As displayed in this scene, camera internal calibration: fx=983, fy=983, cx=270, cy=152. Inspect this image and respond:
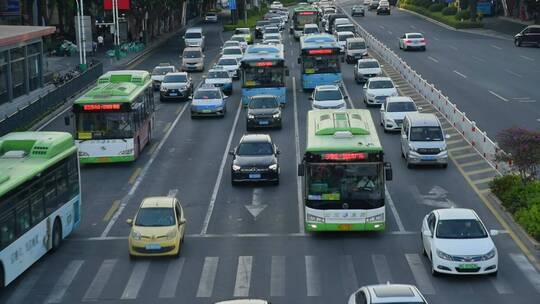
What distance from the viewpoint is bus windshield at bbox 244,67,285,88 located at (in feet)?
180

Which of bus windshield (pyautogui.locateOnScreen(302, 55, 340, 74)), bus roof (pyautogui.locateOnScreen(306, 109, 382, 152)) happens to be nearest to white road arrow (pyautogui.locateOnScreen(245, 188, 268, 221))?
bus roof (pyautogui.locateOnScreen(306, 109, 382, 152))

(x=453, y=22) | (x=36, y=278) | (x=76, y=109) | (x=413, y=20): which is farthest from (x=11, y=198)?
(x=413, y=20)

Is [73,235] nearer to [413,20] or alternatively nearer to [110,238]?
[110,238]

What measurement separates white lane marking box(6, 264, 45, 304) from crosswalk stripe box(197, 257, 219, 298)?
4.46 meters

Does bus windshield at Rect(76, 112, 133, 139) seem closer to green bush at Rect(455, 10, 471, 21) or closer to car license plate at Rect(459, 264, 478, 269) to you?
car license plate at Rect(459, 264, 478, 269)

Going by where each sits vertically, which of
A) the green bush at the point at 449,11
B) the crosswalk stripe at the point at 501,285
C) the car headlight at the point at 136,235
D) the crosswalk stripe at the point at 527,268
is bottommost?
the crosswalk stripe at the point at 527,268

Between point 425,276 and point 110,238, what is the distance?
10.3m

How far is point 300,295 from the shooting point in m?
24.8

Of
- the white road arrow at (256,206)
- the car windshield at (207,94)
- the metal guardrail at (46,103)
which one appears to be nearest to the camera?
the white road arrow at (256,206)

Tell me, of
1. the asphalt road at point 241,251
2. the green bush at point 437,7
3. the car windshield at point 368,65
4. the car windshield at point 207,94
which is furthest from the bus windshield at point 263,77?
the green bush at point 437,7

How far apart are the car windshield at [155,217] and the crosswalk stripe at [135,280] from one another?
1.15 metres

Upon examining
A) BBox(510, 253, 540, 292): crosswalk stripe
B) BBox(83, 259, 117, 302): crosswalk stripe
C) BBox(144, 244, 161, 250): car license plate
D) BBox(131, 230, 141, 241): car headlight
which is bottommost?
BBox(83, 259, 117, 302): crosswalk stripe

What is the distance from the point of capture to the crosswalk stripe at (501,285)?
24711 mm

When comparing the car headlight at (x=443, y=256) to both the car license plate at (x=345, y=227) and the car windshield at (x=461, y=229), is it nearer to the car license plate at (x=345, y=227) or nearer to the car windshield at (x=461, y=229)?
the car windshield at (x=461, y=229)
